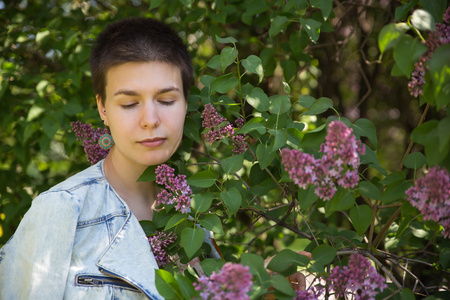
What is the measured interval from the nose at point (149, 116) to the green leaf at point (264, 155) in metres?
0.34

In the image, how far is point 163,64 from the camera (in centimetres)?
165

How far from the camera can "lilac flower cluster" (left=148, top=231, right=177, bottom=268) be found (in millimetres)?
1543

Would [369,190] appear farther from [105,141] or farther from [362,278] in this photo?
[105,141]

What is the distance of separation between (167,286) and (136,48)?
809 mm

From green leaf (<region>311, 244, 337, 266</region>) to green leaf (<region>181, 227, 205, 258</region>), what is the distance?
326mm

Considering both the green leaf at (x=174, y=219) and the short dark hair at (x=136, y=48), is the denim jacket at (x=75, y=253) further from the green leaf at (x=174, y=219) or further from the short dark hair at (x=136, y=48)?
the short dark hair at (x=136, y=48)

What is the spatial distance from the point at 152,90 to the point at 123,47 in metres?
0.19

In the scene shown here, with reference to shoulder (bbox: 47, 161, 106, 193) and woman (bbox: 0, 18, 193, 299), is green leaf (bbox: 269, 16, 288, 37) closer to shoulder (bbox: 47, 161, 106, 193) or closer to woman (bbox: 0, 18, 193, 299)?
woman (bbox: 0, 18, 193, 299)

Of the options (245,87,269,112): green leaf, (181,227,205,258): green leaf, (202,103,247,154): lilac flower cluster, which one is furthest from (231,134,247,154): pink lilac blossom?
(181,227,205,258): green leaf

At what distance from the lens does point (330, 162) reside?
114 centimetres

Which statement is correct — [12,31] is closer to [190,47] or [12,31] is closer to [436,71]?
[190,47]

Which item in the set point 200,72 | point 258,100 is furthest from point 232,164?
point 200,72

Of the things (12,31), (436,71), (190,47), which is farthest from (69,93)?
(436,71)

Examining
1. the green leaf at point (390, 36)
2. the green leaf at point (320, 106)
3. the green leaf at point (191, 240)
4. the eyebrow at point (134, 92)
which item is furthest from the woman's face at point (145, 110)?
the green leaf at point (390, 36)
